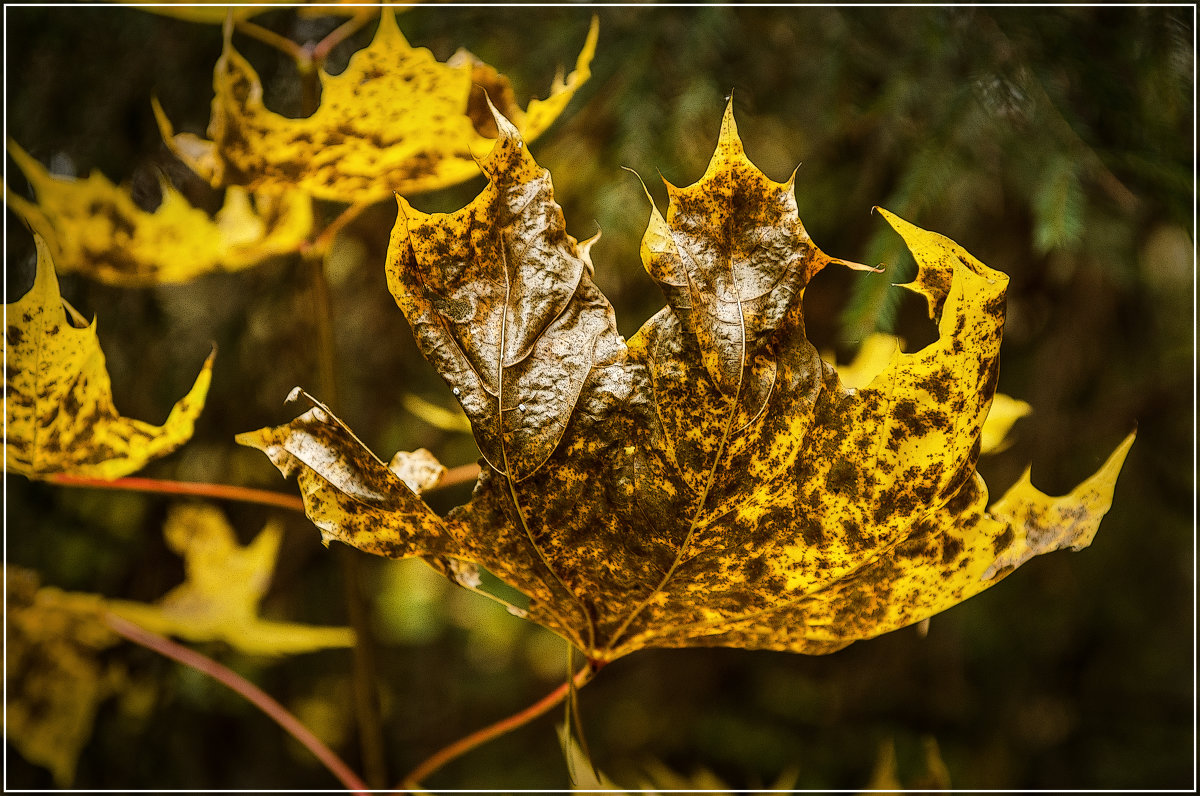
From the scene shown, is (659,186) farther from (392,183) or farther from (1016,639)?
(1016,639)

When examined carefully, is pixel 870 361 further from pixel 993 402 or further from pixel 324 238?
pixel 324 238

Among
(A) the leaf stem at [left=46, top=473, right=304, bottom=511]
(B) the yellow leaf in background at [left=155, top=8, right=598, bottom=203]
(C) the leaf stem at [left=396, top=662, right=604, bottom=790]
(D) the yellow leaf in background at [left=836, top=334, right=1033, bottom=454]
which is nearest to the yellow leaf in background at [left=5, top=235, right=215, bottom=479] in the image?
(A) the leaf stem at [left=46, top=473, right=304, bottom=511]

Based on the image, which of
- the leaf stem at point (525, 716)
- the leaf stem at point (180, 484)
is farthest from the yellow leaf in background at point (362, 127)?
the leaf stem at point (525, 716)

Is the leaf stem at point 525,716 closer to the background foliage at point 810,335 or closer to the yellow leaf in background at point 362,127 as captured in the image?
the yellow leaf in background at point 362,127

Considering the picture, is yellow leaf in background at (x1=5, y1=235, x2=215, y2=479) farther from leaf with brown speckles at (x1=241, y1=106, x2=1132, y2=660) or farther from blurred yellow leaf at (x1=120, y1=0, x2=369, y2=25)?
blurred yellow leaf at (x1=120, y1=0, x2=369, y2=25)

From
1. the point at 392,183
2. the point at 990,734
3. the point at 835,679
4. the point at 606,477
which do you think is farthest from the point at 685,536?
the point at 990,734
